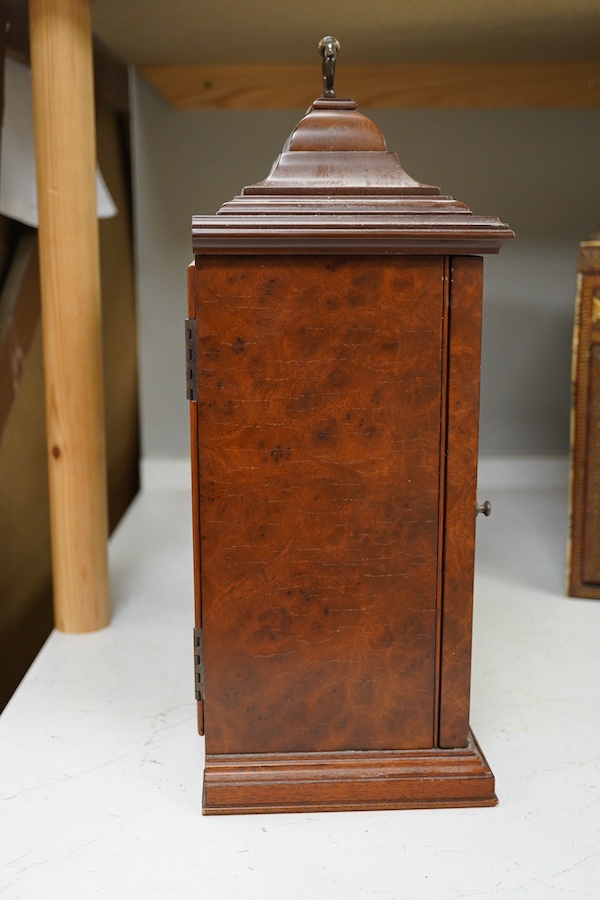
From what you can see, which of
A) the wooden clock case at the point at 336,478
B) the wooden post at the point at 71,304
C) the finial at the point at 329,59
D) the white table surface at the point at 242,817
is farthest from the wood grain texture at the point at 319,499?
the wooden post at the point at 71,304

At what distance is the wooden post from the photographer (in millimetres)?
1412

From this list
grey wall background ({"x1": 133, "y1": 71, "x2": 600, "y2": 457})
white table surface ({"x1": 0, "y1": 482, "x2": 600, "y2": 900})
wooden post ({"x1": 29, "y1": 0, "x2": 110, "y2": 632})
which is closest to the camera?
white table surface ({"x1": 0, "y1": 482, "x2": 600, "y2": 900})

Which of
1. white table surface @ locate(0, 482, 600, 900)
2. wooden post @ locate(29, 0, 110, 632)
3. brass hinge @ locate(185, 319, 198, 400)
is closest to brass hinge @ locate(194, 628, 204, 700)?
white table surface @ locate(0, 482, 600, 900)

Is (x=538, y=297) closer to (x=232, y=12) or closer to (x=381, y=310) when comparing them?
(x=232, y=12)

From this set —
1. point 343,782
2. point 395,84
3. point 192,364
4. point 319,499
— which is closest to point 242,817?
point 343,782

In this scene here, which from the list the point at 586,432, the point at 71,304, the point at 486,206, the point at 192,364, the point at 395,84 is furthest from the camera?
the point at 486,206

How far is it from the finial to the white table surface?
2.61 ft

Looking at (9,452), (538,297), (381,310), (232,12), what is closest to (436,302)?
(381,310)

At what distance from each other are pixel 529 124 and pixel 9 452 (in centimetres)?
154

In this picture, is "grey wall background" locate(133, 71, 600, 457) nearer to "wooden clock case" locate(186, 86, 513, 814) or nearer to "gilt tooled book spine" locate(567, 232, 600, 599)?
"gilt tooled book spine" locate(567, 232, 600, 599)

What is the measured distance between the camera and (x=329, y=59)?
1.02 m

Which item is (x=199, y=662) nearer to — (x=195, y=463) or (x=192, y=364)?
(x=195, y=463)

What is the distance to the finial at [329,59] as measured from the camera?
102 centimetres

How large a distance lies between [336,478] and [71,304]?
0.69 meters
